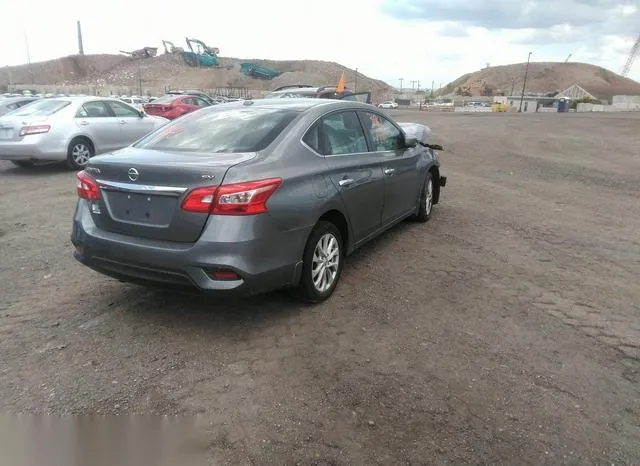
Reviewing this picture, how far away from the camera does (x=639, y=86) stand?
153875 mm

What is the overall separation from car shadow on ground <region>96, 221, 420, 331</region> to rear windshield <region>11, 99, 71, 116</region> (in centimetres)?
791

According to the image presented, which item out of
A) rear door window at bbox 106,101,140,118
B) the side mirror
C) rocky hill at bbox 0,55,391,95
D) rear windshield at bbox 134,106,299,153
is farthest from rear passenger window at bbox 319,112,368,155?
rocky hill at bbox 0,55,391,95

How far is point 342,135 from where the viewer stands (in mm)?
4883

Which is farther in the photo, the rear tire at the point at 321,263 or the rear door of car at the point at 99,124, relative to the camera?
the rear door of car at the point at 99,124

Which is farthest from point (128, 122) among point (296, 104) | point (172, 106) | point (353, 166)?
point (353, 166)

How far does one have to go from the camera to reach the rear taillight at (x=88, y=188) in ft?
13.0

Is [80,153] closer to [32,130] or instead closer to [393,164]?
[32,130]

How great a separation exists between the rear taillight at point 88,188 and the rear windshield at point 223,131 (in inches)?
22.6

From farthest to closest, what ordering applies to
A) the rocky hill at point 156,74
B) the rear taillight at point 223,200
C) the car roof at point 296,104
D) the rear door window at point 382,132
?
the rocky hill at point 156,74 < the rear door window at point 382,132 < the car roof at point 296,104 < the rear taillight at point 223,200

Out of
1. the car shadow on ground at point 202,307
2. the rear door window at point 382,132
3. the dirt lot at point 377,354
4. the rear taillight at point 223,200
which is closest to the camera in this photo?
the dirt lot at point 377,354

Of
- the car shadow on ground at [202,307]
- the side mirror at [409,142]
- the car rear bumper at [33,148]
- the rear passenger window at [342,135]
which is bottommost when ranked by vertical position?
the car shadow on ground at [202,307]

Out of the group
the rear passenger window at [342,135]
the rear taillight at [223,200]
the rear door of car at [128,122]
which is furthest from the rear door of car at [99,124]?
the rear taillight at [223,200]

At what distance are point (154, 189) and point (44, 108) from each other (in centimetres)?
931

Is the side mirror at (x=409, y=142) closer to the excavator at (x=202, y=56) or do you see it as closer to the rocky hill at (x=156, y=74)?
the rocky hill at (x=156, y=74)
